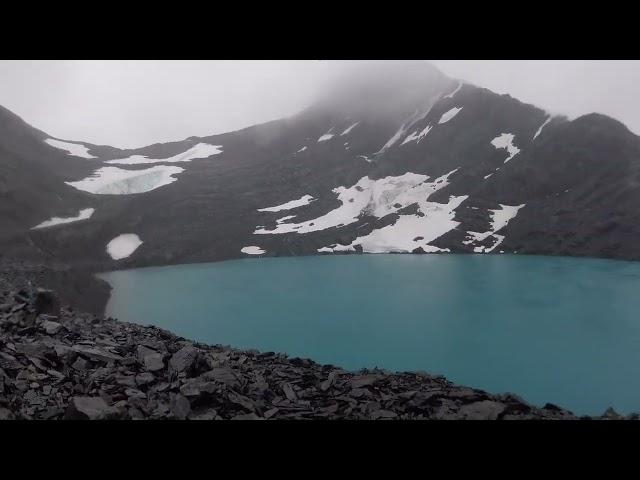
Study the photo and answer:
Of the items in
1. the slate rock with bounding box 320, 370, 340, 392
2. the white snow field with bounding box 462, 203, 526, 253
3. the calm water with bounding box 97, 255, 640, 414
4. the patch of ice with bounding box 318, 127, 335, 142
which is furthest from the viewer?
the patch of ice with bounding box 318, 127, 335, 142

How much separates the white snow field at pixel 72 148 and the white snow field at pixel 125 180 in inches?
235

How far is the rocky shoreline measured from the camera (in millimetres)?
5266

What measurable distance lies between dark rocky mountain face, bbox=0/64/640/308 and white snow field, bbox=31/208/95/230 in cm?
57

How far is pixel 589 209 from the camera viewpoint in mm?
52781

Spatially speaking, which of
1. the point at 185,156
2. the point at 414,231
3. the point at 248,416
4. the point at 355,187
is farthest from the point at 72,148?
the point at 248,416

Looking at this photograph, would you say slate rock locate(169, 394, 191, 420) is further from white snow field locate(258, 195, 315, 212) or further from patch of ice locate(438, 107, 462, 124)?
patch of ice locate(438, 107, 462, 124)

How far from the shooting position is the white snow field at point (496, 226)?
5475 cm

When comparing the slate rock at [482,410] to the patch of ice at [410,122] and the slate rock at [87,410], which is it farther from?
the patch of ice at [410,122]

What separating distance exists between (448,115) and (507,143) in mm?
14186

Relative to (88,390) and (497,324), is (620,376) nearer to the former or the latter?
(497,324)

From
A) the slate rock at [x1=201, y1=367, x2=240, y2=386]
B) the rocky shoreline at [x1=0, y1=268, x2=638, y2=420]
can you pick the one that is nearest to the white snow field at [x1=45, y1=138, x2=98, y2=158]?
the rocky shoreline at [x1=0, y1=268, x2=638, y2=420]
